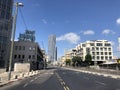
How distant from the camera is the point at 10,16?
78.1 metres

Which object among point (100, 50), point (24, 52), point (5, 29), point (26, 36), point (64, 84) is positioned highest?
point (26, 36)

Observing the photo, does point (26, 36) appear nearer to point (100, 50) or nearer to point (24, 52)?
point (24, 52)

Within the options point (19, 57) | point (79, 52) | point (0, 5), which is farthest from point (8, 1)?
point (79, 52)

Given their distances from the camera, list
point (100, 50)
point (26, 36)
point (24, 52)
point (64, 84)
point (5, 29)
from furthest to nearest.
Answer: point (100, 50)
point (26, 36)
point (24, 52)
point (5, 29)
point (64, 84)

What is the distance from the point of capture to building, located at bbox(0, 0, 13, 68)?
72562mm

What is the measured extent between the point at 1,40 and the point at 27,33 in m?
41.3

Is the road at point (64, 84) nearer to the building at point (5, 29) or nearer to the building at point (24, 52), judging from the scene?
the building at point (5, 29)

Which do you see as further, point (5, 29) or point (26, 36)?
point (26, 36)

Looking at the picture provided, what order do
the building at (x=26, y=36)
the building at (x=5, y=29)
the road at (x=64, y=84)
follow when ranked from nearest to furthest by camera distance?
1. the road at (x=64, y=84)
2. the building at (x=5, y=29)
3. the building at (x=26, y=36)

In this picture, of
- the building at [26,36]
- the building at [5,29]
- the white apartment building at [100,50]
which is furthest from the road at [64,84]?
the white apartment building at [100,50]

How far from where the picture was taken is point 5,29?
246ft

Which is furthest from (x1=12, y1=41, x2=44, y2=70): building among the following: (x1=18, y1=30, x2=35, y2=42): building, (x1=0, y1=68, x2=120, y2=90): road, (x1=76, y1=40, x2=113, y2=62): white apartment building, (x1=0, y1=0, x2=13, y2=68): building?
(x1=76, y1=40, x2=113, y2=62): white apartment building

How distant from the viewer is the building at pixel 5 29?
238 ft

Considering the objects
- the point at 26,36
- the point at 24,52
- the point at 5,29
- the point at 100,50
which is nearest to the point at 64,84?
the point at 5,29
